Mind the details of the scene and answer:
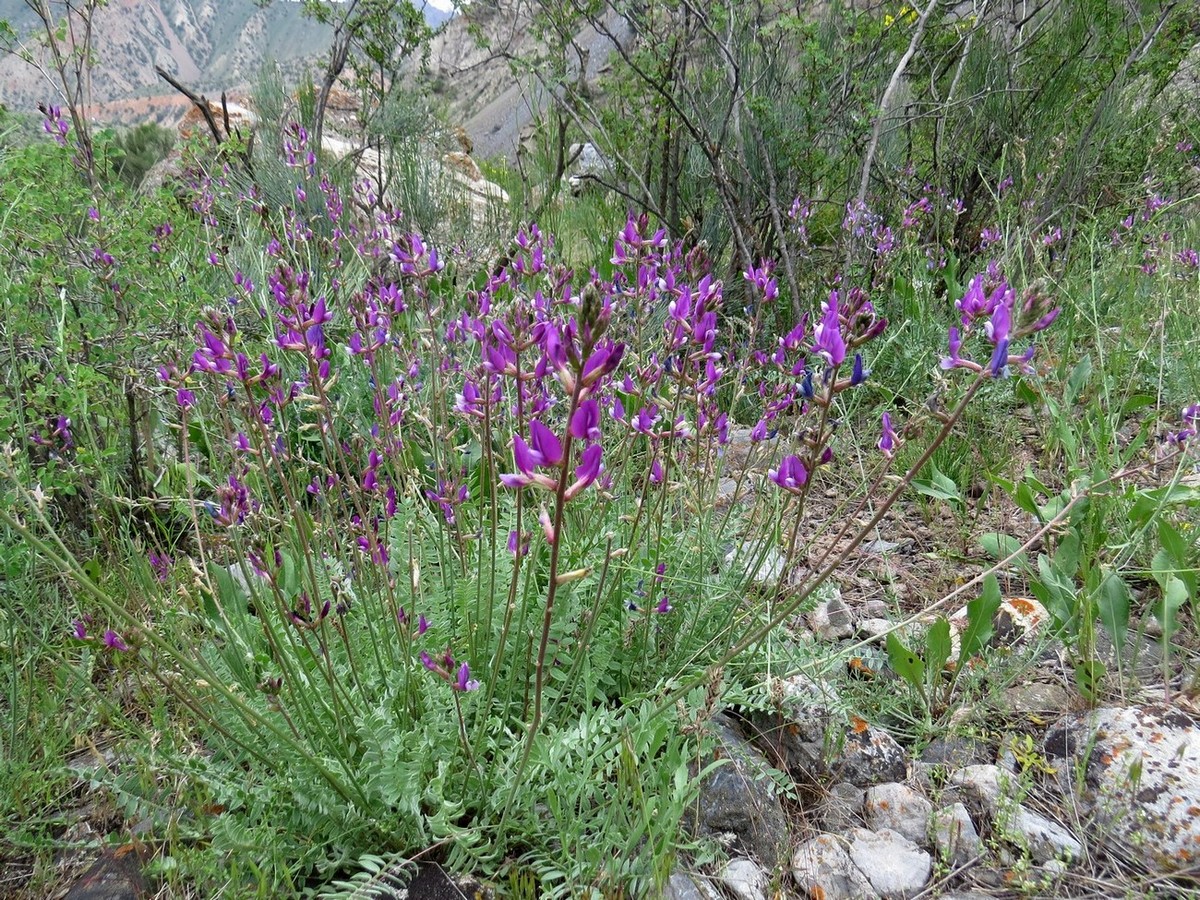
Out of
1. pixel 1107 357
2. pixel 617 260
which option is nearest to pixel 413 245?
pixel 617 260

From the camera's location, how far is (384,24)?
5234 millimetres

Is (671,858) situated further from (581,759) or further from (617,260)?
(617,260)

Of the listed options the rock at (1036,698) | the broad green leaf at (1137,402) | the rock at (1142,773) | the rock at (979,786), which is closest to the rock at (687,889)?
the rock at (979,786)

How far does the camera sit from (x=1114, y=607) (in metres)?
1.99

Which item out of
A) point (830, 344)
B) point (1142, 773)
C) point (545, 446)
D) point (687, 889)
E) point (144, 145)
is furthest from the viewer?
point (144, 145)

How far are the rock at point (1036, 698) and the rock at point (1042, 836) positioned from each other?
37 centimetres

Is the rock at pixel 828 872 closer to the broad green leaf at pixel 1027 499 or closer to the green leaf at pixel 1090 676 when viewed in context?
the green leaf at pixel 1090 676

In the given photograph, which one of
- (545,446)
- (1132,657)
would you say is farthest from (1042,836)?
(545,446)

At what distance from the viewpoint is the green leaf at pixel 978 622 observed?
6.38 ft

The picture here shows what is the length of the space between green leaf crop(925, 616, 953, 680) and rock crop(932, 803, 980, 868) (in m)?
0.39

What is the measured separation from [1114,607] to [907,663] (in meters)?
0.64

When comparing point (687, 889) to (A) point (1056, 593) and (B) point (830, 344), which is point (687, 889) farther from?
(A) point (1056, 593)

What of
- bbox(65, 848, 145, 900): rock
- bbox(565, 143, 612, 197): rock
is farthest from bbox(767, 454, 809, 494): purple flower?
bbox(565, 143, 612, 197): rock

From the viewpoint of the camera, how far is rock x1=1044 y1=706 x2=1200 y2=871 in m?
1.52
